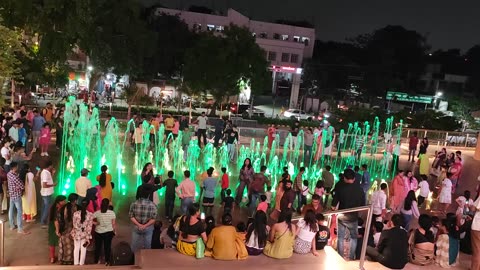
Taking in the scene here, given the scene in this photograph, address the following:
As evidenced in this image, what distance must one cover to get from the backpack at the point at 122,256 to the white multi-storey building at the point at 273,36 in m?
46.8

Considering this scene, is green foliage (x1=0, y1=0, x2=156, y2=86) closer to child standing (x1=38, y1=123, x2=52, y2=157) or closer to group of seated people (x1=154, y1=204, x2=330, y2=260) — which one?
child standing (x1=38, y1=123, x2=52, y2=157)

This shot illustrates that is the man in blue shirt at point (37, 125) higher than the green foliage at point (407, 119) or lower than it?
lower

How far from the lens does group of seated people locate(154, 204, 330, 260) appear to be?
6480 millimetres

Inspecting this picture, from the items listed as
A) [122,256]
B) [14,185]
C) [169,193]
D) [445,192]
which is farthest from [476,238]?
[14,185]

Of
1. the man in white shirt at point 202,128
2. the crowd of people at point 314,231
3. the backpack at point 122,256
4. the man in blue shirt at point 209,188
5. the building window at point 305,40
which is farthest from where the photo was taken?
the building window at point 305,40

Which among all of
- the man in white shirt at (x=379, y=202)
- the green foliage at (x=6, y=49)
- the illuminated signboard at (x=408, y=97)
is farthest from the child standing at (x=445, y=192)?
the illuminated signboard at (x=408, y=97)

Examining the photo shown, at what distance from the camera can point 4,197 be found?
9.41 meters

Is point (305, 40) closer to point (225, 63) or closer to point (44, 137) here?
point (225, 63)

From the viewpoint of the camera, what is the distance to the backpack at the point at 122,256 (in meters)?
6.86

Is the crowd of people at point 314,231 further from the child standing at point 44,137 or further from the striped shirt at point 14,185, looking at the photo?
the child standing at point 44,137

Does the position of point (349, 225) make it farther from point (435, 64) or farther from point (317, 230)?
point (435, 64)

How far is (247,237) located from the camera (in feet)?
22.3

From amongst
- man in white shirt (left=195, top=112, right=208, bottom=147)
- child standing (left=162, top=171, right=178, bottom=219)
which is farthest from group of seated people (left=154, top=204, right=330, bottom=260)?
man in white shirt (left=195, top=112, right=208, bottom=147)

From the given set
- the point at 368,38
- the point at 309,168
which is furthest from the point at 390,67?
the point at 309,168
